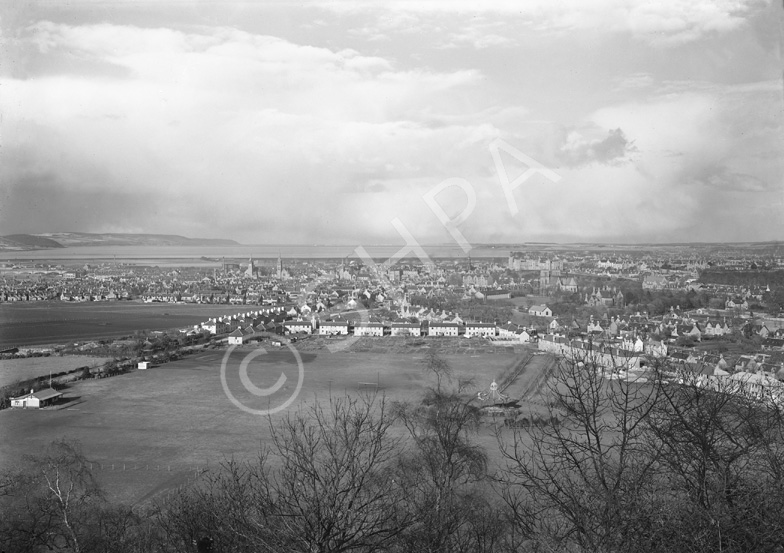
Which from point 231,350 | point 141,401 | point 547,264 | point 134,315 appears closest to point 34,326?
point 134,315

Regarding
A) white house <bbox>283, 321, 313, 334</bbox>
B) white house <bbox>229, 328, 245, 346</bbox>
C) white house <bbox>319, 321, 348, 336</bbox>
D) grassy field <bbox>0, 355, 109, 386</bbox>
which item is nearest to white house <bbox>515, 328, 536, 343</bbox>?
white house <bbox>319, 321, 348, 336</bbox>

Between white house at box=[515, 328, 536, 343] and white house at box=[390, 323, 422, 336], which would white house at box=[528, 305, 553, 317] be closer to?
white house at box=[515, 328, 536, 343]

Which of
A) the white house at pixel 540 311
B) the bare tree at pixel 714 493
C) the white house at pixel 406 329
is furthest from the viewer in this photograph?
the white house at pixel 540 311

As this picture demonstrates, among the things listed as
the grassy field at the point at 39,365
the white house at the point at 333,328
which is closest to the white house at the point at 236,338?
the white house at the point at 333,328

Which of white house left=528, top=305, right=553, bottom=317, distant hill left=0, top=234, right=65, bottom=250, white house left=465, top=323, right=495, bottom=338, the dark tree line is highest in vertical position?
distant hill left=0, top=234, right=65, bottom=250

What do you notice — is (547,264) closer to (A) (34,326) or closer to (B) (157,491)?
(A) (34,326)

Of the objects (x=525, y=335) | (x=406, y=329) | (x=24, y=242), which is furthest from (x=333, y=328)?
(x=24, y=242)

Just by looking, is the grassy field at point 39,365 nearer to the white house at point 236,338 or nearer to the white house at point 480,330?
the white house at point 236,338
